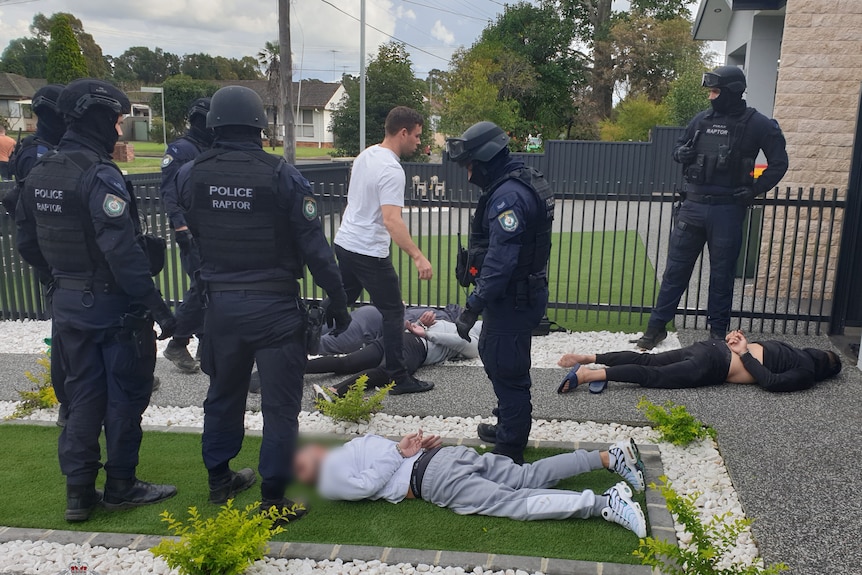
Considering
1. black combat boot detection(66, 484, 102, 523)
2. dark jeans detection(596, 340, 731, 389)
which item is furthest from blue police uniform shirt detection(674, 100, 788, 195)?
black combat boot detection(66, 484, 102, 523)

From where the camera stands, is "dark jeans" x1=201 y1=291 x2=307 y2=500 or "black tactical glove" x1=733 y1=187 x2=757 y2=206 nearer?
"dark jeans" x1=201 y1=291 x2=307 y2=500

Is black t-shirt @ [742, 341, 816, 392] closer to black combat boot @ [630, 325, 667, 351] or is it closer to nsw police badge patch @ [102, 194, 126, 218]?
black combat boot @ [630, 325, 667, 351]

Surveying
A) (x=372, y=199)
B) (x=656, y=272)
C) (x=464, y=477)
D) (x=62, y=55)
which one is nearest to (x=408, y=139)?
(x=372, y=199)

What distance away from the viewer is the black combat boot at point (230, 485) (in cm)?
413

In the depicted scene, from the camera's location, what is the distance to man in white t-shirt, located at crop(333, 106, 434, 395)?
5.57 m

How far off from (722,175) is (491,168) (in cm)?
329

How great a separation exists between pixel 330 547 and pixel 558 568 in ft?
A: 3.68

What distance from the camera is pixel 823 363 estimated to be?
19.4 feet

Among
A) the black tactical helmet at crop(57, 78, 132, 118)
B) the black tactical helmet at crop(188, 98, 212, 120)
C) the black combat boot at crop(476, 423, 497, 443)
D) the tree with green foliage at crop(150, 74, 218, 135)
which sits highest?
the tree with green foliage at crop(150, 74, 218, 135)

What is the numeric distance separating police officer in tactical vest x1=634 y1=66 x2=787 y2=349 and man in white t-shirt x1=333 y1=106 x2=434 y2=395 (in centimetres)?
274

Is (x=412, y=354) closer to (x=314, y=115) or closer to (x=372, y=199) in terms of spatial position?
(x=372, y=199)

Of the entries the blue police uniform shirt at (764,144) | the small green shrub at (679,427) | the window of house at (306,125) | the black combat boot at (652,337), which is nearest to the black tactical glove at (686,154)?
the blue police uniform shirt at (764,144)

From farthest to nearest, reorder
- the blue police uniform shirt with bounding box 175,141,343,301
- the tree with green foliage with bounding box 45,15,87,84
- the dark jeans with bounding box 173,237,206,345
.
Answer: the tree with green foliage with bounding box 45,15,87,84 → the dark jeans with bounding box 173,237,206,345 → the blue police uniform shirt with bounding box 175,141,343,301

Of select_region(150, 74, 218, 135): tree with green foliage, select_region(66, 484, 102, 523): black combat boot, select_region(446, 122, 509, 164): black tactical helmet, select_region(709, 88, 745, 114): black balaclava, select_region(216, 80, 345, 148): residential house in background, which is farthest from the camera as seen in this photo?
select_region(216, 80, 345, 148): residential house in background
